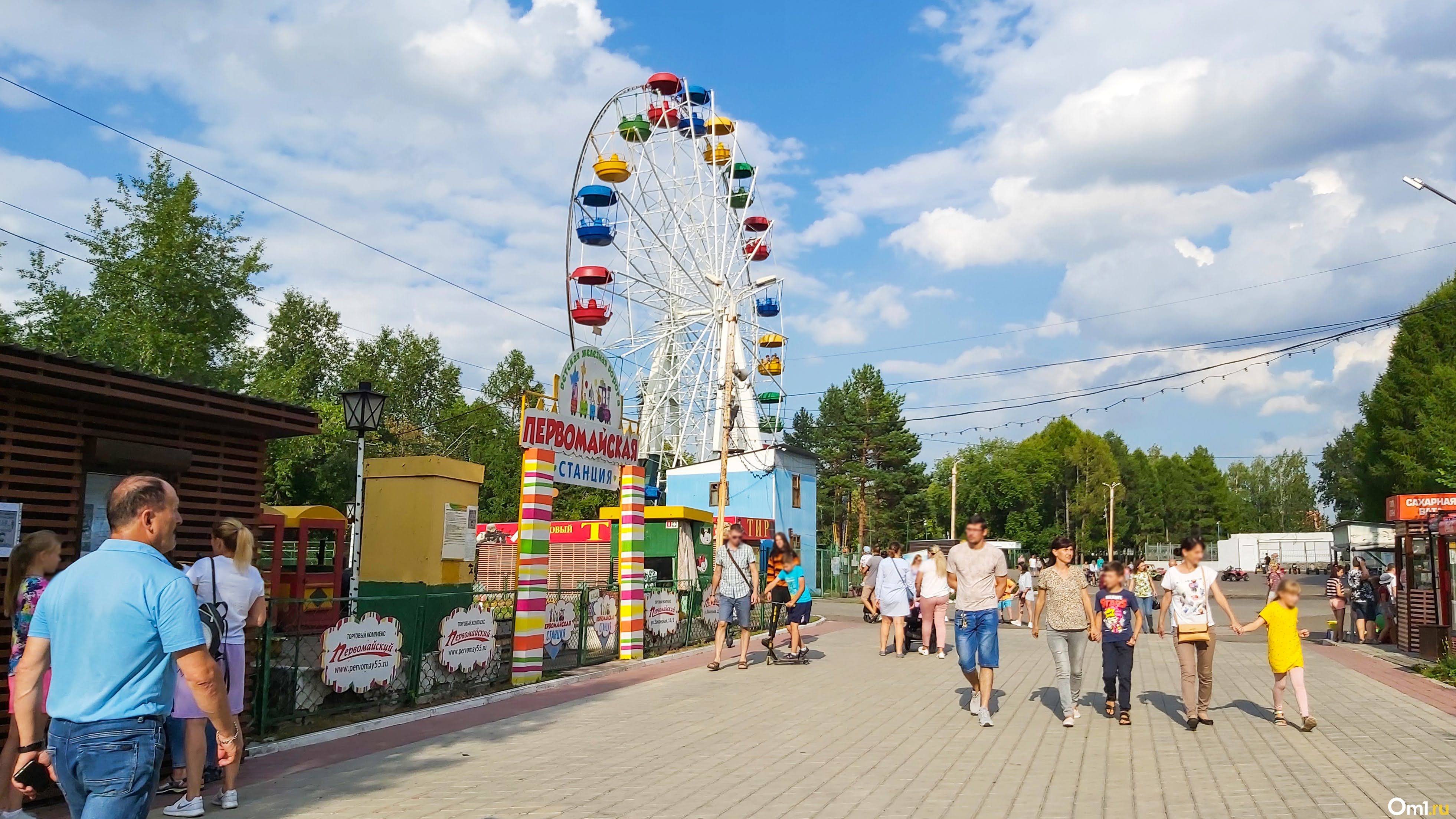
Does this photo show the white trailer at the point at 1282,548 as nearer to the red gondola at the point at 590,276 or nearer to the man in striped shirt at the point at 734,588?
the red gondola at the point at 590,276

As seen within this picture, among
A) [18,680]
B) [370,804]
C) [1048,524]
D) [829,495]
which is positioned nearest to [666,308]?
[370,804]

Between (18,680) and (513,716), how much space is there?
706cm

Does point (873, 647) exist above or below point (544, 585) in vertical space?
below

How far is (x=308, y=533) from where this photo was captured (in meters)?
21.4

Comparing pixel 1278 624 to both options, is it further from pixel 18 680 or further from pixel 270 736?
pixel 18 680

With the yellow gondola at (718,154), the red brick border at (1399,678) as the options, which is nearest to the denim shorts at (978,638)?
the red brick border at (1399,678)

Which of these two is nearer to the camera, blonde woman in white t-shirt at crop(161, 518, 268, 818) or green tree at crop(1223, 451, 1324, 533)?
blonde woman in white t-shirt at crop(161, 518, 268, 818)

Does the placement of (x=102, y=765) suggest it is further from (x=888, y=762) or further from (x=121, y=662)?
(x=888, y=762)

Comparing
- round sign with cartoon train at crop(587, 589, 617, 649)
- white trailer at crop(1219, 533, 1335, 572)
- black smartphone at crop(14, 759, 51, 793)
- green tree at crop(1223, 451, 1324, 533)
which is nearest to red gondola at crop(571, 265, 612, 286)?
round sign with cartoon train at crop(587, 589, 617, 649)

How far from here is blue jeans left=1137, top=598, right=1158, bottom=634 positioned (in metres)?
21.1

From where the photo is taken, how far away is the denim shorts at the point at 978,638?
32.7ft

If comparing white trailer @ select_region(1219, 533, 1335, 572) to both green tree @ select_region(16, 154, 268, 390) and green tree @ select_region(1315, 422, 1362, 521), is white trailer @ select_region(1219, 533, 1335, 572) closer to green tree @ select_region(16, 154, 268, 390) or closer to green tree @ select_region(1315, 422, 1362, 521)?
green tree @ select_region(1315, 422, 1362, 521)

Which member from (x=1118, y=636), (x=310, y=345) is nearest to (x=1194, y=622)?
(x=1118, y=636)

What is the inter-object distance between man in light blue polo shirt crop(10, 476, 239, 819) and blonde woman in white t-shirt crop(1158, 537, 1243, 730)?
829cm
